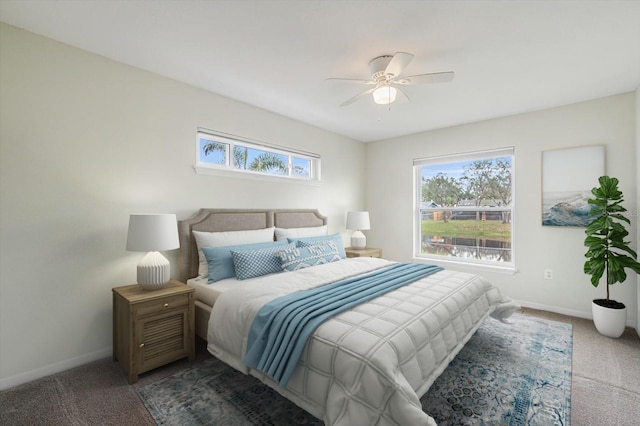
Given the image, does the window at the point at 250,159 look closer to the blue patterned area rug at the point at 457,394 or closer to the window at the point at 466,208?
the window at the point at 466,208

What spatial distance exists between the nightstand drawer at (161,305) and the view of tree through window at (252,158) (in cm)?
150

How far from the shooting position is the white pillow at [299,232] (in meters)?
3.60

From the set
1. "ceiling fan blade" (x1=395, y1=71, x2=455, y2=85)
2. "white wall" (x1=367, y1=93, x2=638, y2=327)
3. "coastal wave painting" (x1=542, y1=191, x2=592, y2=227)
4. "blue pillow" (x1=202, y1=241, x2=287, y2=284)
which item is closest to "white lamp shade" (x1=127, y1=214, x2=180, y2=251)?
"blue pillow" (x1=202, y1=241, x2=287, y2=284)

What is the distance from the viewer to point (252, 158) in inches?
145

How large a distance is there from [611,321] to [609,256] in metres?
0.64

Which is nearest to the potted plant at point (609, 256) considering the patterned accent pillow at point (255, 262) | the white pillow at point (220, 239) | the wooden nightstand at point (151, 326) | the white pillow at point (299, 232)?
the white pillow at point (299, 232)

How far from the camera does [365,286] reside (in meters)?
2.28

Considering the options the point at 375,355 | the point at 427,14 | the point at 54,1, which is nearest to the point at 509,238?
the point at 427,14

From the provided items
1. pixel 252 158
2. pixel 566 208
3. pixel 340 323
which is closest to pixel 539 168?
pixel 566 208

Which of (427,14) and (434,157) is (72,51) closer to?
(427,14)

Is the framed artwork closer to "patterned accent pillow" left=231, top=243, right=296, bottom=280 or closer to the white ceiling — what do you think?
the white ceiling

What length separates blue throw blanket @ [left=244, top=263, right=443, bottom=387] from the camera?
5.24 feet

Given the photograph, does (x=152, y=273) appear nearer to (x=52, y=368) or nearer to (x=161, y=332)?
(x=161, y=332)

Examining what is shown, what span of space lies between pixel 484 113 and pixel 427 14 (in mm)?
2393
